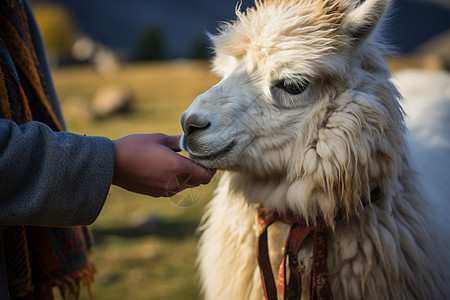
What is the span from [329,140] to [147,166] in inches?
24.8

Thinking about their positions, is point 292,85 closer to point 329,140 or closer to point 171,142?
point 329,140

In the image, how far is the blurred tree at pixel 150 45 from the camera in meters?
24.7

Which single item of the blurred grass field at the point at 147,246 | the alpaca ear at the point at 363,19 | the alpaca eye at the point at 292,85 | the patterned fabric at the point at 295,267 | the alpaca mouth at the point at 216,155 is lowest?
the blurred grass field at the point at 147,246

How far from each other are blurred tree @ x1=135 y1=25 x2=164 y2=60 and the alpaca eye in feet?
81.6

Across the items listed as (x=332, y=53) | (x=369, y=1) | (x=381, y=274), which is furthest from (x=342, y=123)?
(x=381, y=274)

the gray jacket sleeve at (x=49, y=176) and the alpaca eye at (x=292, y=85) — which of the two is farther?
the alpaca eye at (x=292, y=85)

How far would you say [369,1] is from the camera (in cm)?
124

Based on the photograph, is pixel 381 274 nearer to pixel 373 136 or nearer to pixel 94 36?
pixel 373 136

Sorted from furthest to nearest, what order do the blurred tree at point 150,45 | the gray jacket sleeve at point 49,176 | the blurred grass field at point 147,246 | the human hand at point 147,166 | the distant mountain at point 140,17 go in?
the distant mountain at point 140,17, the blurred tree at point 150,45, the blurred grass field at point 147,246, the human hand at point 147,166, the gray jacket sleeve at point 49,176

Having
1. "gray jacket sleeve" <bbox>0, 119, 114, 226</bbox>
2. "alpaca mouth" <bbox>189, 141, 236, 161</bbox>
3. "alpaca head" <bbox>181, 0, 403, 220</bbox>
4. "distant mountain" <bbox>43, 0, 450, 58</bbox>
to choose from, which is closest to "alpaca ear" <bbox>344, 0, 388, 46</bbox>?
"alpaca head" <bbox>181, 0, 403, 220</bbox>

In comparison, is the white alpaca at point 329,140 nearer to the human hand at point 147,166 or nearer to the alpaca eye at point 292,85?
the alpaca eye at point 292,85

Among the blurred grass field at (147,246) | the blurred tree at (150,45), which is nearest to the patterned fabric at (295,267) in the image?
the blurred grass field at (147,246)

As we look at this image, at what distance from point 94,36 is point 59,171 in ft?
143

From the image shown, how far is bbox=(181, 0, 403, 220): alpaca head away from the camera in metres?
1.21
